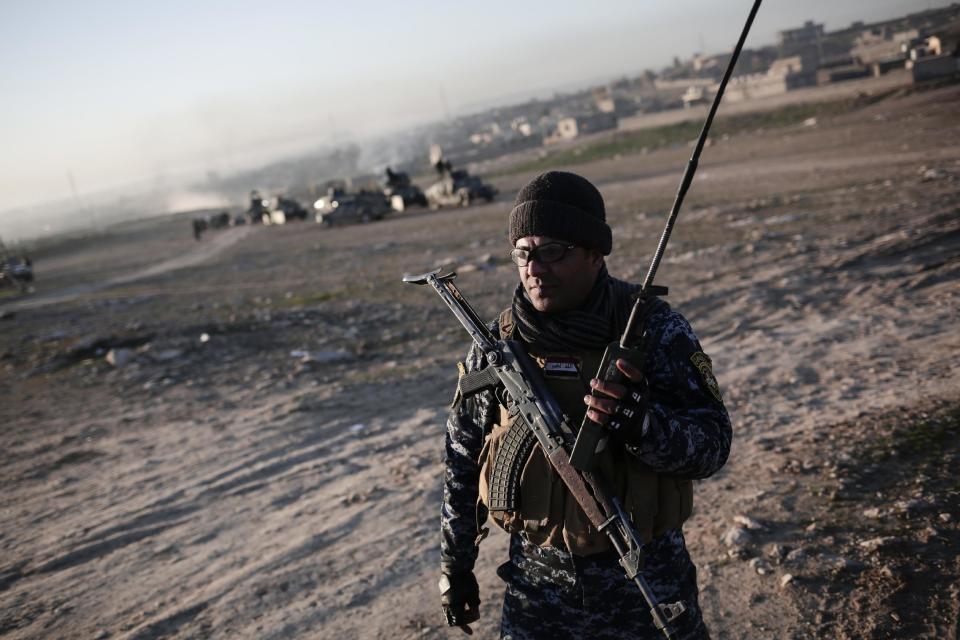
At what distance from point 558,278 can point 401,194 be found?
84.6ft

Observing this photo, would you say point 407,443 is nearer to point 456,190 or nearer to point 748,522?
point 748,522

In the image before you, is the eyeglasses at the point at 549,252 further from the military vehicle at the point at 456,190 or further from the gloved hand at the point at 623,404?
the military vehicle at the point at 456,190

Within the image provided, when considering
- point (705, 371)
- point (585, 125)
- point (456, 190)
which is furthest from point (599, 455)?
point (585, 125)

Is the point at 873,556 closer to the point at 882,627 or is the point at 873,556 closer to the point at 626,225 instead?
the point at 882,627

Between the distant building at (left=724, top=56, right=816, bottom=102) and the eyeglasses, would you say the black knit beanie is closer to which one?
the eyeglasses

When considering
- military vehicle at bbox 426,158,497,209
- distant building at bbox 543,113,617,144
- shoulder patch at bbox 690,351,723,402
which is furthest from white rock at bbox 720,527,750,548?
distant building at bbox 543,113,617,144

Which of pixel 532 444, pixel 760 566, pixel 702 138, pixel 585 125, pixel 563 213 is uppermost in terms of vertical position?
pixel 585 125

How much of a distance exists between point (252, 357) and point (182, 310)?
4.22 meters

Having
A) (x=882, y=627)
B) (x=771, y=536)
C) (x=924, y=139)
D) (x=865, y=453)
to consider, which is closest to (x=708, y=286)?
(x=865, y=453)

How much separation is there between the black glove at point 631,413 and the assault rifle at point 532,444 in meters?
0.17

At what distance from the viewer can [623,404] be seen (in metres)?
1.62

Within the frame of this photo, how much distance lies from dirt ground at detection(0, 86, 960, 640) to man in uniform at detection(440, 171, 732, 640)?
1.30 meters

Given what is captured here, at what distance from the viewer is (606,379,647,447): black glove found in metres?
1.61

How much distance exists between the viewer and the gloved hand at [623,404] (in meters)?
1.59
